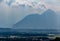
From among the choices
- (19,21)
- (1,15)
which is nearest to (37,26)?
(19,21)

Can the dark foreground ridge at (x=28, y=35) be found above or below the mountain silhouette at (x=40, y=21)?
below

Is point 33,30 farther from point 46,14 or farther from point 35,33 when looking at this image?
point 46,14

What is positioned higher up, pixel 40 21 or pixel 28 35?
pixel 40 21


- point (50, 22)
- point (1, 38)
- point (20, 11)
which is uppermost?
point (20, 11)

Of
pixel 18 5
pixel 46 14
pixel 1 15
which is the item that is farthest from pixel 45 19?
pixel 1 15

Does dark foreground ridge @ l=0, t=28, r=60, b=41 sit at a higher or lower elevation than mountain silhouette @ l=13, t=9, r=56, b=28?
lower

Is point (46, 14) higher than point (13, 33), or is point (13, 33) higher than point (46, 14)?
point (46, 14)
